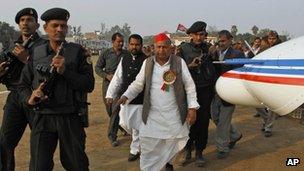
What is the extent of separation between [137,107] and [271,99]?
2.29m

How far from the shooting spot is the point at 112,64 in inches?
305

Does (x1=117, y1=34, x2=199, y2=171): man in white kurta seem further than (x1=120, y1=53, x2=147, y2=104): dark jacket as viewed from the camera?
No

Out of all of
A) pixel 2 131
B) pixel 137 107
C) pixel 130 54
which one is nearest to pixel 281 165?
pixel 137 107

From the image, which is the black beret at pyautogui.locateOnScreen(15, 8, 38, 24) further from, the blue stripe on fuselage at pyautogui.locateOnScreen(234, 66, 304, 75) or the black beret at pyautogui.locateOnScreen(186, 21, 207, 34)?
the blue stripe on fuselage at pyautogui.locateOnScreen(234, 66, 304, 75)

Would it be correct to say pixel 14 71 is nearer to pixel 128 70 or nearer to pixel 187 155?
pixel 128 70

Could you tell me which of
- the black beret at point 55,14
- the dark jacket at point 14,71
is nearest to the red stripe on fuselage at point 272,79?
the black beret at point 55,14

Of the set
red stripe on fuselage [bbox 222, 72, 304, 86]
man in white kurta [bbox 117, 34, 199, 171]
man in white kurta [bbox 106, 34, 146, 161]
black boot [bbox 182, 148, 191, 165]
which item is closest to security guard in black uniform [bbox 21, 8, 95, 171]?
man in white kurta [bbox 117, 34, 199, 171]

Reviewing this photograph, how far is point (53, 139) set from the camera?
4086 mm

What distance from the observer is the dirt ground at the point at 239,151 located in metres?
6.31

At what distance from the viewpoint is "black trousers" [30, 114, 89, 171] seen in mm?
3980

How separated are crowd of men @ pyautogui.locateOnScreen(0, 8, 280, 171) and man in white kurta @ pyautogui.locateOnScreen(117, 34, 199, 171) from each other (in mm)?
11

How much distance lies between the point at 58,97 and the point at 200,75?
111 inches

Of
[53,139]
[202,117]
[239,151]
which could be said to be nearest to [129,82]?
[202,117]

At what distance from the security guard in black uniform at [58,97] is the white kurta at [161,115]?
4.34 ft
